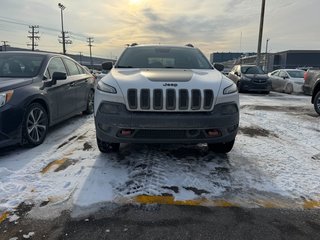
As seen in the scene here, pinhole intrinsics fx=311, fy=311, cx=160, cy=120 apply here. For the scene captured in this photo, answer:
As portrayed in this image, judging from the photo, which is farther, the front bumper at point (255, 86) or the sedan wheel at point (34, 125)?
the front bumper at point (255, 86)

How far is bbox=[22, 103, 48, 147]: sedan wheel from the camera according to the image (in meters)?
4.75

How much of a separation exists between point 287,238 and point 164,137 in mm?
1806

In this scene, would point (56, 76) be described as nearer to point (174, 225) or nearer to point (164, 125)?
point (164, 125)

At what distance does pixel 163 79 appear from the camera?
13.2ft

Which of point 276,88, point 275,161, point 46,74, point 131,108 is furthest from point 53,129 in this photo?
point 276,88

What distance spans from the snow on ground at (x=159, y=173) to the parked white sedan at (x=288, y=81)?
35.4 ft

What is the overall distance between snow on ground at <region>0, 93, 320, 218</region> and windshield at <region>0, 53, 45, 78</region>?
1234 mm

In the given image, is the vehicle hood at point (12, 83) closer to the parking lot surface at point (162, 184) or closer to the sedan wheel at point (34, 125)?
the sedan wheel at point (34, 125)

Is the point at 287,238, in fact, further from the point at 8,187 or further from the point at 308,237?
the point at 8,187

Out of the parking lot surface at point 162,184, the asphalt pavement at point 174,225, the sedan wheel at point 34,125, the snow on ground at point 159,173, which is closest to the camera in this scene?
the asphalt pavement at point 174,225

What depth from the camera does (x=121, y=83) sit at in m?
4.01

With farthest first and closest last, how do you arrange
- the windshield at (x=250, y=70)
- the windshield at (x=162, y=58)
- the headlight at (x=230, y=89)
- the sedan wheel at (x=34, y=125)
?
1. the windshield at (x=250, y=70)
2. the windshield at (x=162, y=58)
3. the sedan wheel at (x=34, y=125)
4. the headlight at (x=230, y=89)

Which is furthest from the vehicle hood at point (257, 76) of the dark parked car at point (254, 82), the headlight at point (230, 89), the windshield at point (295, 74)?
the headlight at point (230, 89)

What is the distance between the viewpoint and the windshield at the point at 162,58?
16.9 ft
